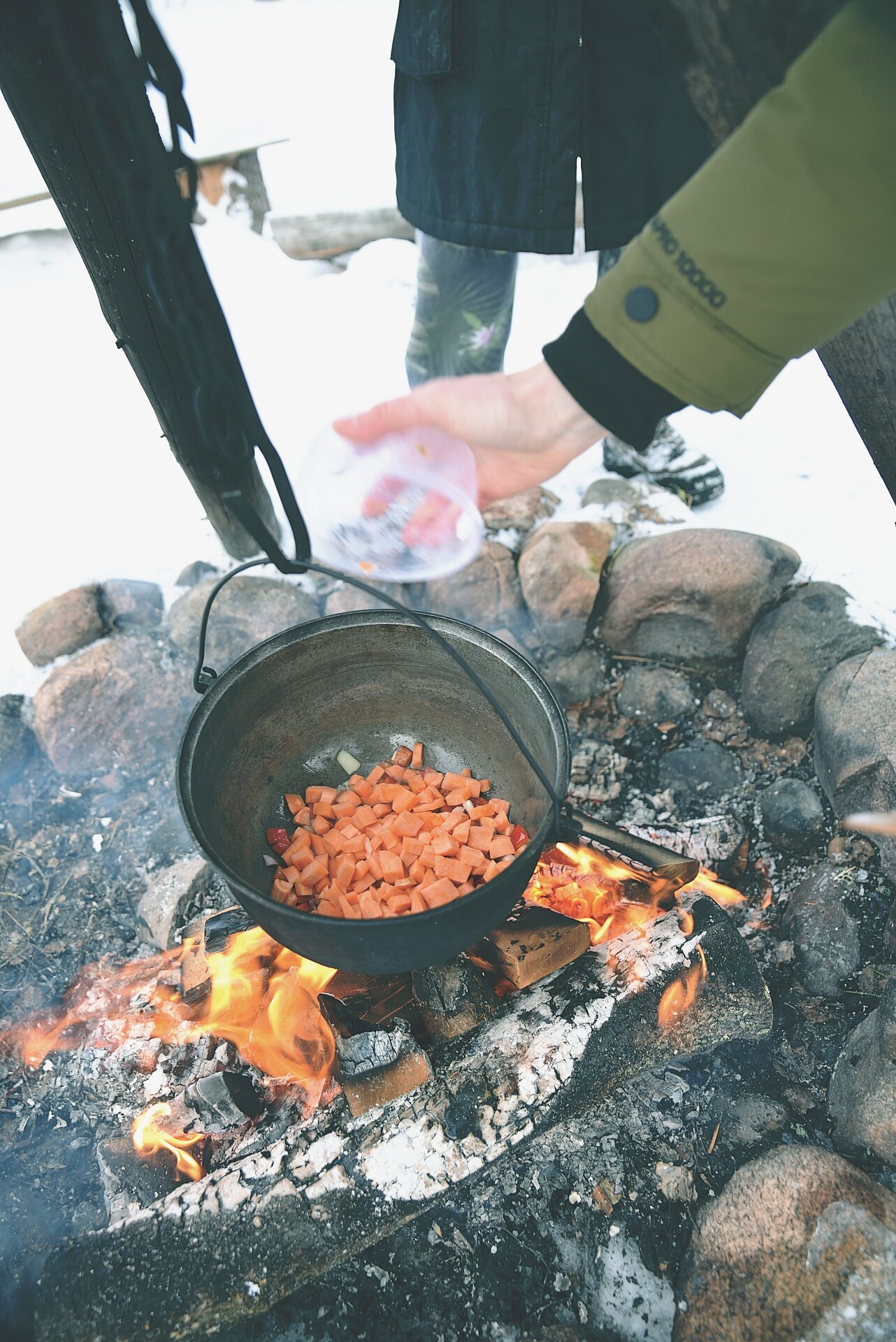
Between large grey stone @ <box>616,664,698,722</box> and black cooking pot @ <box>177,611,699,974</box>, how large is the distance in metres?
0.80

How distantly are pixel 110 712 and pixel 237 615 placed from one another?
655 mm

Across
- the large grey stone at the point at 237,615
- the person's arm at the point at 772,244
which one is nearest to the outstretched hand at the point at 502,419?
the person's arm at the point at 772,244

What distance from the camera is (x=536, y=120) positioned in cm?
229

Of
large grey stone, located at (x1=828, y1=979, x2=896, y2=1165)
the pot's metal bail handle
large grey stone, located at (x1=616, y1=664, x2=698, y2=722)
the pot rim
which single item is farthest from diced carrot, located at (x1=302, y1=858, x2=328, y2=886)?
large grey stone, located at (x1=828, y1=979, x2=896, y2=1165)

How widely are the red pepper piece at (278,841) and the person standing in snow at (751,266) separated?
1.49 metres

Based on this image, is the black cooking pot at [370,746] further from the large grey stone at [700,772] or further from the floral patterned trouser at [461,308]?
the floral patterned trouser at [461,308]

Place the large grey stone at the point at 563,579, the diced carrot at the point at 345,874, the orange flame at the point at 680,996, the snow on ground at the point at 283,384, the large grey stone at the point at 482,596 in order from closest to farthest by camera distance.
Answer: the orange flame at the point at 680,996
the diced carrot at the point at 345,874
the large grey stone at the point at 563,579
the large grey stone at the point at 482,596
the snow on ground at the point at 283,384

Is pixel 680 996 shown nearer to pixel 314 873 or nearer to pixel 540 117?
pixel 314 873

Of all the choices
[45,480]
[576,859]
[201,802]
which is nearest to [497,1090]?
[576,859]

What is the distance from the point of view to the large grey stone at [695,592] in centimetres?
302

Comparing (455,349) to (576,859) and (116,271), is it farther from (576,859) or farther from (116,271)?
(576,859)

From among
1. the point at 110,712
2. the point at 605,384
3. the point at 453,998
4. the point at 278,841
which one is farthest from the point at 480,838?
the point at 110,712

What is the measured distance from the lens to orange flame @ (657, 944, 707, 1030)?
2.04 metres

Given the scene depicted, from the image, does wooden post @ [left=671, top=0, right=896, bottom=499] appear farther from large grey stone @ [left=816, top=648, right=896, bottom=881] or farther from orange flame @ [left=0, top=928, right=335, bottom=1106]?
orange flame @ [left=0, top=928, right=335, bottom=1106]
